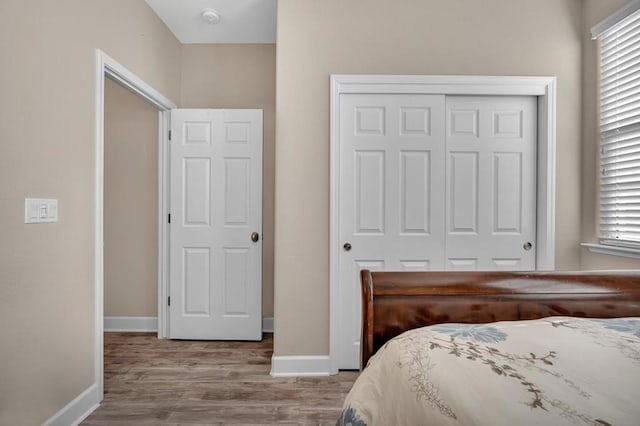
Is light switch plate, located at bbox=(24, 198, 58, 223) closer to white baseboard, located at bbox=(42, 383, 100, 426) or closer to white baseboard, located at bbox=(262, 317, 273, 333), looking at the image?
white baseboard, located at bbox=(42, 383, 100, 426)

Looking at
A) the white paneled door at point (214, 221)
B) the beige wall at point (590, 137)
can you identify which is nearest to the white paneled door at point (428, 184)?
the beige wall at point (590, 137)

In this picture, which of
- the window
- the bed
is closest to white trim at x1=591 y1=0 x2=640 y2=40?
the window

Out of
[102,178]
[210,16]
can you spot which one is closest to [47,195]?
[102,178]

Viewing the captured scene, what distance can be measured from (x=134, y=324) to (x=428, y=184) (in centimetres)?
293

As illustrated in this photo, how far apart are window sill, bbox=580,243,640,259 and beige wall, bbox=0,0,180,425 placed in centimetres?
317

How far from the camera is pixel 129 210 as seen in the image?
3.46 m

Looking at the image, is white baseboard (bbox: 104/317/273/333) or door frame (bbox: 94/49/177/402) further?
white baseboard (bbox: 104/317/273/333)

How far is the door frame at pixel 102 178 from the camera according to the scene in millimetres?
2158

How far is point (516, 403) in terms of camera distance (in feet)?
2.23

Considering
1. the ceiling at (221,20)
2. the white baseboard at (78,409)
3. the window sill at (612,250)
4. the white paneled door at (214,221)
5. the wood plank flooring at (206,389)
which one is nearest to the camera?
the white baseboard at (78,409)

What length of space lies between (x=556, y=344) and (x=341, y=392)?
1663 millimetres

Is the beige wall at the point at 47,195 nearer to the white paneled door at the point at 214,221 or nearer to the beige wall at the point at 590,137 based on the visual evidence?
the white paneled door at the point at 214,221

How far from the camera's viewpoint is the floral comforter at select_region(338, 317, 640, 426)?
67 centimetres

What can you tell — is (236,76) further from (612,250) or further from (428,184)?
(612,250)
